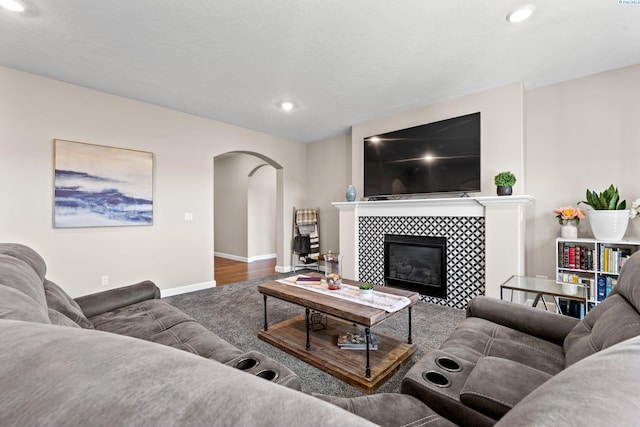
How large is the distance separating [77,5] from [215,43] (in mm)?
917

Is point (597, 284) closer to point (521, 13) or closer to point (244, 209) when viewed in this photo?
point (521, 13)

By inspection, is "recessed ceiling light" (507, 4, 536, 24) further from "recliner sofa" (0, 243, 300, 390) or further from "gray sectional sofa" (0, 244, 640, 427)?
"recliner sofa" (0, 243, 300, 390)

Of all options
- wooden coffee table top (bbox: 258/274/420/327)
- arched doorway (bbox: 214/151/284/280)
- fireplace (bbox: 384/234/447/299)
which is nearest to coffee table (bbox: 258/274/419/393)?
wooden coffee table top (bbox: 258/274/420/327)

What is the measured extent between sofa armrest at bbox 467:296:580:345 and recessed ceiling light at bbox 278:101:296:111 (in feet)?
10.2

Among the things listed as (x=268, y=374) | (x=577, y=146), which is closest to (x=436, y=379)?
(x=268, y=374)

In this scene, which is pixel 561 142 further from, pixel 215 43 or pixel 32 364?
pixel 32 364

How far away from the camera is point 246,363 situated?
1.25 meters

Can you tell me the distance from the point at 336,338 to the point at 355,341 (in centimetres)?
21

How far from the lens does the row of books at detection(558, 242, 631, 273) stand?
2572 mm

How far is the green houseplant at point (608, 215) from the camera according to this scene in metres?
2.55

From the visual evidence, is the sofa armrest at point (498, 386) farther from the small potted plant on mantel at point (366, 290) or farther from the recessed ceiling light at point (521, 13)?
the recessed ceiling light at point (521, 13)

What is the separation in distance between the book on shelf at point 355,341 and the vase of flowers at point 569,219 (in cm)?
233

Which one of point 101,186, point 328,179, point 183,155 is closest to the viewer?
point 101,186

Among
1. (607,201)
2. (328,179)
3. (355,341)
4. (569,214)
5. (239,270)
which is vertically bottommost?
(239,270)
